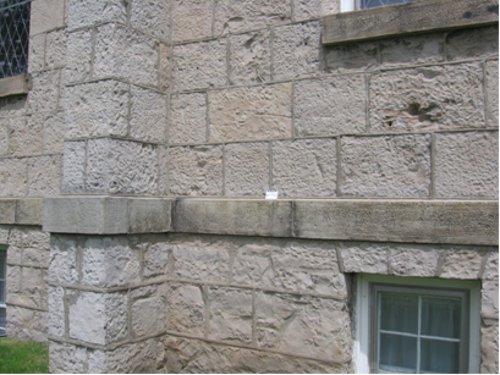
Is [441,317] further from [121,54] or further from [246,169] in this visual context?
[121,54]

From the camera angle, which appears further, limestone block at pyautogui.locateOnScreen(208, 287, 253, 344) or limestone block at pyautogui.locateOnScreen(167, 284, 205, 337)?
limestone block at pyautogui.locateOnScreen(167, 284, 205, 337)

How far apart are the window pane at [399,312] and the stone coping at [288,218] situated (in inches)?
18.2

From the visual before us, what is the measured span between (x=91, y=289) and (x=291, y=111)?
1830mm

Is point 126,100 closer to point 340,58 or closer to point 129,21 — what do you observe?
point 129,21

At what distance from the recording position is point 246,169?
4.11 meters

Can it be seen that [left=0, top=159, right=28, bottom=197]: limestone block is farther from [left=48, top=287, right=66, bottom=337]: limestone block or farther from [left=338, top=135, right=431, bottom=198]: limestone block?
[left=338, top=135, right=431, bottom=198]: limestone block

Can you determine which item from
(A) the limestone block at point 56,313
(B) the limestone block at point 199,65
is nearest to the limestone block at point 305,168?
(B) the limestone block at point 199,65

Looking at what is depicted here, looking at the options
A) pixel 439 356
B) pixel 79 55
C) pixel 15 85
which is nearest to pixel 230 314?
pixel 439 356

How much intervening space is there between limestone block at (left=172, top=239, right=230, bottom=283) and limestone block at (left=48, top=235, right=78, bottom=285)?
750 mm

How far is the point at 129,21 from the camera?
4.11 m

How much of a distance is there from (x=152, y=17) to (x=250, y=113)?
3.54ft

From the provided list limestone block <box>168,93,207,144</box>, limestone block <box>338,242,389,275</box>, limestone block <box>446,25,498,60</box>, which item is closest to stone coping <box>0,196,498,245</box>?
limestone block <box>338,242,389,275</box>

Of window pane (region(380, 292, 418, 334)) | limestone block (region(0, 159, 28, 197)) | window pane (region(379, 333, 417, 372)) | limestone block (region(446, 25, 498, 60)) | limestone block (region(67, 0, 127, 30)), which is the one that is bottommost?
window pane (region(379, 333, 417, 372))

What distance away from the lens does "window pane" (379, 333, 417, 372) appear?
12.0 feet
